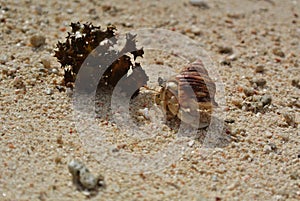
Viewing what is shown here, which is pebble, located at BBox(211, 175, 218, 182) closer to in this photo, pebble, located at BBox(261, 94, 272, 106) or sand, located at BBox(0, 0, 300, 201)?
sand, located at BBox(0, 0, 300, 201)

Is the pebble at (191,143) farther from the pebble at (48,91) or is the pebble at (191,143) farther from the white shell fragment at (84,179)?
the pebble at (48,91)

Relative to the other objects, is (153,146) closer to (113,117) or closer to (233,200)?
(113,117)

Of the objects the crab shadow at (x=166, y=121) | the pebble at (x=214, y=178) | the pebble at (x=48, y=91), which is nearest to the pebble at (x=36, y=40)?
the pebble at (x=48, y=91)

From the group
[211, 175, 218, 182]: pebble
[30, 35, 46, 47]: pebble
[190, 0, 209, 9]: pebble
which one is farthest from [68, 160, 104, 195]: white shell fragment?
[190, 0, 209, 9]: pebble

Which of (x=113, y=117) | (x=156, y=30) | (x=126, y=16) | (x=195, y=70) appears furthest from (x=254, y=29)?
(x=113, y=117)

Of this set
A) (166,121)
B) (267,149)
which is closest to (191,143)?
(166,121)

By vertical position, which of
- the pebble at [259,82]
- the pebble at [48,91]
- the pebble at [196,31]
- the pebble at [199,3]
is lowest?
the pebble at [48,91]
